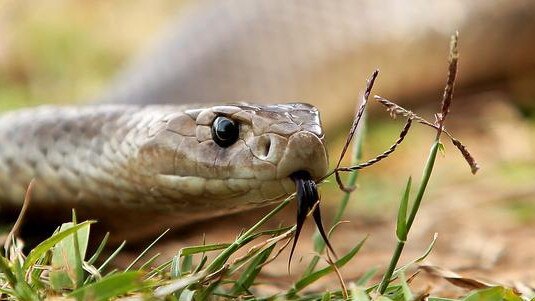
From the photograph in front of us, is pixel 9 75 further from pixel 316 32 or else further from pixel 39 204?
pixel 39 204

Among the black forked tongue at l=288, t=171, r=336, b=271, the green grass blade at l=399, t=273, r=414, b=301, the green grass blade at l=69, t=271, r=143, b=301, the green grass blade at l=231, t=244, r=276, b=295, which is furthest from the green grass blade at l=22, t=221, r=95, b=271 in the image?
the green grass blade at l=399, t=273, r=414, b=301

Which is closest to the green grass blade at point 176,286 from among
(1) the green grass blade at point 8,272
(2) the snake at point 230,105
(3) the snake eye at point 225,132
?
(1) the green grass blade at point 8,272

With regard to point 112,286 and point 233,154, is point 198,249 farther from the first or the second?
point 233,154

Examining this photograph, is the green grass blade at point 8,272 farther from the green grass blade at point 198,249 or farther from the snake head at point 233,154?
the snake head at point 233,154

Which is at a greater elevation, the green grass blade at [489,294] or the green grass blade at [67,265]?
→ the green grass blade at [489,294]

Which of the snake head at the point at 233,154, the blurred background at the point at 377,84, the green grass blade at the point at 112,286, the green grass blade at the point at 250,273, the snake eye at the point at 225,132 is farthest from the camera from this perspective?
the blurred background at the point at 377,84

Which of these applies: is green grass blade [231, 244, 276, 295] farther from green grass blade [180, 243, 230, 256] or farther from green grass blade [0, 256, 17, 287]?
green grass blade [0, 256, 17, 287]

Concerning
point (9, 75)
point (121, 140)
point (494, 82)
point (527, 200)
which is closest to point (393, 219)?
point (527, 200)
